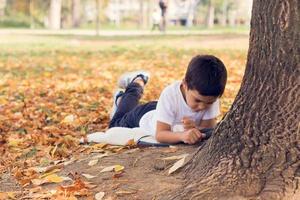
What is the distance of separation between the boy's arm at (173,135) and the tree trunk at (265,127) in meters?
0.79

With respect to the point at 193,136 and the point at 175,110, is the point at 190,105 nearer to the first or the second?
the point at 175,110

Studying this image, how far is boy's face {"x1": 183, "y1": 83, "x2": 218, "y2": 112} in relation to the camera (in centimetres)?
407

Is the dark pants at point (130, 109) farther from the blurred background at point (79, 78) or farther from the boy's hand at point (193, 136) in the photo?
the boy's hand at point (193, 136)

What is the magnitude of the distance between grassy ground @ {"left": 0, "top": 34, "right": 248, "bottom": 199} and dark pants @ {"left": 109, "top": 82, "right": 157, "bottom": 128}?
35 centimetres

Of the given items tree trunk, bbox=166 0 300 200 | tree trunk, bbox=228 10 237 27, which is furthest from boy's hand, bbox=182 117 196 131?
tree trunk, bbox=228 10 237 27

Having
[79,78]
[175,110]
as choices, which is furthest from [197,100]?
[79,78]

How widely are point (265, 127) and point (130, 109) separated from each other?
2320 mm

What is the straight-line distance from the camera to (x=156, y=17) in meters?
39.2

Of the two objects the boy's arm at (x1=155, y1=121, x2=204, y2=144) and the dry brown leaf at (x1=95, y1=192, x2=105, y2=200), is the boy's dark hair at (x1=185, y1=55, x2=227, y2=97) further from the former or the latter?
the dry brown leaf at (x1=95, y1=192, x2=105, y2=200)

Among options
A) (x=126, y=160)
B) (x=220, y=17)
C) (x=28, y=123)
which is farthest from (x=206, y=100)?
(x=220, y=17)

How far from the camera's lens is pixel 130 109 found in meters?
5.38

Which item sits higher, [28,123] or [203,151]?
[203,151]

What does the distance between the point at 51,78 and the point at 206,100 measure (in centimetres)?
638

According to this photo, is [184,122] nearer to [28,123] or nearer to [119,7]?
[28,123]
